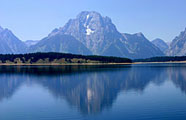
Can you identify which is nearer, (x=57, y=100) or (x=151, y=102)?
(x=151, y=102)

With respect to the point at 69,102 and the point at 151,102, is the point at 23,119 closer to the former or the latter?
the point at 69,102

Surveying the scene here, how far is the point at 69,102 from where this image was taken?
54.0 m

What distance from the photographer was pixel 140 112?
42750 millimetres

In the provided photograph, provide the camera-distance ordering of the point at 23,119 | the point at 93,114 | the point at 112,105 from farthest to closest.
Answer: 1. the point at 112,105
2. the point at 93,114
3. the point at 23,119

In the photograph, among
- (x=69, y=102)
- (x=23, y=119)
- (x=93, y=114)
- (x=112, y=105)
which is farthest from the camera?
(x=69, y=102)

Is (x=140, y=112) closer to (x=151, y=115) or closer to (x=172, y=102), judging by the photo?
(x=151, y=115)

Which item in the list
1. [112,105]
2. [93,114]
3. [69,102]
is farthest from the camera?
[69,102]

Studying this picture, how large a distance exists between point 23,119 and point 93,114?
12.4 m

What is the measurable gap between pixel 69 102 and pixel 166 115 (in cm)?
2281

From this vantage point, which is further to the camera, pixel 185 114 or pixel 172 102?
pixel 172 102

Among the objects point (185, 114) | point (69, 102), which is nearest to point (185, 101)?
point (185, 114)

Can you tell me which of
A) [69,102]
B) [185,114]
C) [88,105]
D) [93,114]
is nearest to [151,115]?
[185,114]

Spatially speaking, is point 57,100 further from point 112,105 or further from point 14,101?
point 112,105

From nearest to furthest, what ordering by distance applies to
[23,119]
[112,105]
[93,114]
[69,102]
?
[23,119] → [93,114] → [112,105] → [69,102]
